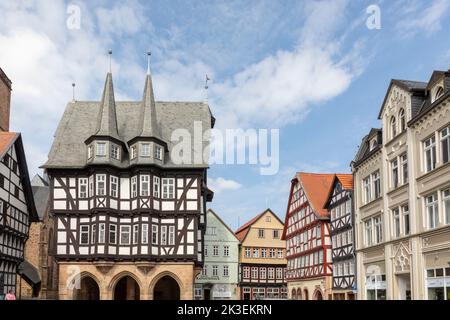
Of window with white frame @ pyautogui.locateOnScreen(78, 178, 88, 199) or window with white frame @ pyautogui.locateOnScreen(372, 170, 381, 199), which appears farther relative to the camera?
window with white frame @ pyautogui.locateOnScreen(78, 178, 88, 199)

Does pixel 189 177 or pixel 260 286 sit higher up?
pixel 189 177

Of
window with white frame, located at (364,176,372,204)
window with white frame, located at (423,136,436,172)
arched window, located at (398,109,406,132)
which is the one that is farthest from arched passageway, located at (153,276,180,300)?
window with white frame, located at (423,136,436,172)

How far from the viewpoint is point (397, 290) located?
79.7 ft

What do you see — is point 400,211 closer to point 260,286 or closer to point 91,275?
point 91,275

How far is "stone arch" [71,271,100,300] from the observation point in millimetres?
35469

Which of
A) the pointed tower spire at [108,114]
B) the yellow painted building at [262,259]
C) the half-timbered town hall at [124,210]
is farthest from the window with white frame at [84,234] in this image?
the yellow painted building at [262,259]

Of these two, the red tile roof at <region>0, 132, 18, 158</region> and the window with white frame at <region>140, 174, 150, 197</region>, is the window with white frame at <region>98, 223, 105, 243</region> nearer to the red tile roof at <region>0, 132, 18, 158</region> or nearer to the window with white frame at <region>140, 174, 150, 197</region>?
the window with white frame at <region>140, 174, 150, 197</region>

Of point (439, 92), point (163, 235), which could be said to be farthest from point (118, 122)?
point (439, 92)

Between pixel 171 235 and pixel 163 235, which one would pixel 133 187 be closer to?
pixel 163 235

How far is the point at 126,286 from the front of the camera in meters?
39.4

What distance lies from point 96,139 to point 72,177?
2.90m

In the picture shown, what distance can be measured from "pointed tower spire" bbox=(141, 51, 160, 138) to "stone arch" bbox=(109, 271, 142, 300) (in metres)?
9.03
